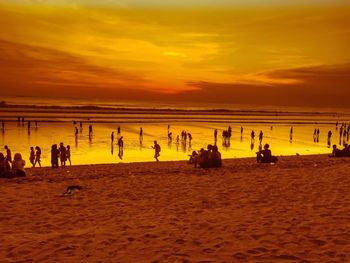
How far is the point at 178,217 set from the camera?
1147 cm

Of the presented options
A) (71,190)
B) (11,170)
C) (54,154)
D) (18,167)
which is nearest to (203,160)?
(54,154)

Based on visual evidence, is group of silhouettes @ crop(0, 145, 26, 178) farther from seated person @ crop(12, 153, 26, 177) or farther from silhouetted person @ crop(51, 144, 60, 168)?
silhouetted person @ crop(51, 144, 60, 168)

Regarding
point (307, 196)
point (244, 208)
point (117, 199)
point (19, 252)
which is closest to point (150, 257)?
point (19, 252)

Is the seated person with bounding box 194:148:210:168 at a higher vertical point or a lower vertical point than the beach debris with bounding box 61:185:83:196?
higher

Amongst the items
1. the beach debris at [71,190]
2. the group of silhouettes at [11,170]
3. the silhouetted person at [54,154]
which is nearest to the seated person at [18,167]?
the group of silhouettes at [11,170]

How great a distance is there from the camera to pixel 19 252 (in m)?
8.52

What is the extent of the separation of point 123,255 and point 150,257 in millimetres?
622

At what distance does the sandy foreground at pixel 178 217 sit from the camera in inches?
331

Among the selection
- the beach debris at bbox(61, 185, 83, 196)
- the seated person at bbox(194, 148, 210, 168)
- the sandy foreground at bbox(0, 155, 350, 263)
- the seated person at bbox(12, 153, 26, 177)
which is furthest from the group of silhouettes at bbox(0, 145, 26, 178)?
the seated person at bbox(194, 148, 210, 168)

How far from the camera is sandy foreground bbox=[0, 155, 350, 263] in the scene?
8.40m

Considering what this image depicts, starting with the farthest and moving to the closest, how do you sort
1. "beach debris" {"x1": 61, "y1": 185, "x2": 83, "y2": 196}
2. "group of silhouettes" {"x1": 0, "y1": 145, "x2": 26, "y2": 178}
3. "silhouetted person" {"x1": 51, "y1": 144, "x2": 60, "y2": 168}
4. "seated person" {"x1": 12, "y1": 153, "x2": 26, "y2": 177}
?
"silhouetted person" {"x1": 51, "y1": 144, "x2": 60, "y2": 168}, "seated person" {"x1": 12, "y1": 153, "x2": 26, "y2": 177}, "group of silhouettes" {"x1": 0, "y1": 145, "x2": 26, "y2": 178}, "beach debris" {"x1": 61, "y1": 185, "x2": 83, "y2": 196}

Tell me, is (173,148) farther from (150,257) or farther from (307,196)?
(150,257)

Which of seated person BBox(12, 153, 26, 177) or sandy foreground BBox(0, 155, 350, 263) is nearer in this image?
sandy foreground BBox(0, 155, 350, 263)

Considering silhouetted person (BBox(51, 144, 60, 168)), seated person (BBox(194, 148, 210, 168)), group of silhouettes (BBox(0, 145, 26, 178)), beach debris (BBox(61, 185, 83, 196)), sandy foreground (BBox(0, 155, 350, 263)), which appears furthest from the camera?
silhouetted person (BBox(51, 144, 60, 168))
